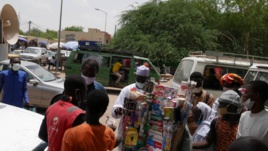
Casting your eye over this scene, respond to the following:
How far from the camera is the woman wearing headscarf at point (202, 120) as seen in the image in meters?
3.00

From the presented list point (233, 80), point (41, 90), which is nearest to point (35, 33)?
point (41, 90)

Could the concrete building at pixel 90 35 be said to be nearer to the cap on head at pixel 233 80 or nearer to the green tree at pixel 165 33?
the green tree at pixel 165 33

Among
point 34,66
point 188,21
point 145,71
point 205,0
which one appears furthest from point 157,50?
point 145,71

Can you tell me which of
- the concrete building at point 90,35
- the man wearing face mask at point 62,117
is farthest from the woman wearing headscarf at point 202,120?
the concrete building at point 90,35

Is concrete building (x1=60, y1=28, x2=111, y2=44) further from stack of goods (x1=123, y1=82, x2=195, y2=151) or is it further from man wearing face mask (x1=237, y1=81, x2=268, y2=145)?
stack of goods (x1=123, y1=82, x2=195, y2=151)

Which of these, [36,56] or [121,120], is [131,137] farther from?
[36,56]

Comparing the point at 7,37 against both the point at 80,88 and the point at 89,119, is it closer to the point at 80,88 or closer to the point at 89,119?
the point at 80,88

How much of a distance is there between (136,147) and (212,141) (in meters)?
0.70

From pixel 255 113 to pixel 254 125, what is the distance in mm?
148

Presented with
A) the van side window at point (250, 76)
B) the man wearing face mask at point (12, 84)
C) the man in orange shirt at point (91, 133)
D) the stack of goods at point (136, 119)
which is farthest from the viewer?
the van side window at point (250, 76)

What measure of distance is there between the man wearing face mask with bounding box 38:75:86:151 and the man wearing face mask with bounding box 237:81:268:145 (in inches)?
55.0

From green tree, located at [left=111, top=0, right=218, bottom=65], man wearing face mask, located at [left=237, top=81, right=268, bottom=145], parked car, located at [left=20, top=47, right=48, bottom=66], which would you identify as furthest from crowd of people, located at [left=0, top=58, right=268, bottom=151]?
parked car, located at [left=20, top=47, right=48, bottom=66]

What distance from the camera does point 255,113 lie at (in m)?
2.84

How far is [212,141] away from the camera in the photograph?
2885 mm
